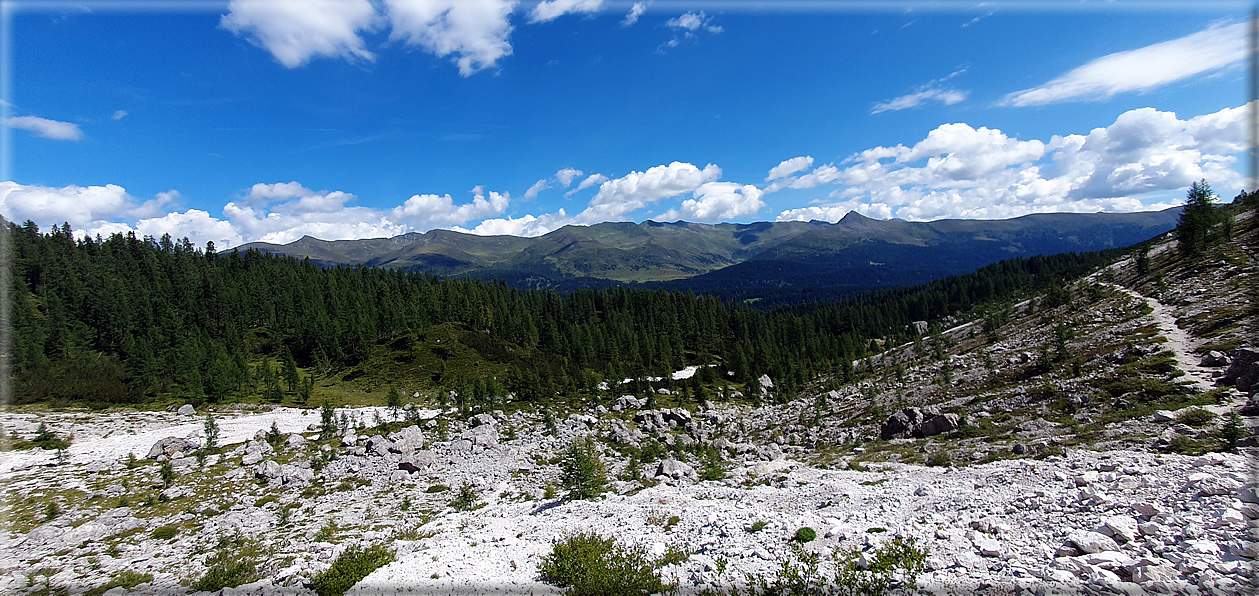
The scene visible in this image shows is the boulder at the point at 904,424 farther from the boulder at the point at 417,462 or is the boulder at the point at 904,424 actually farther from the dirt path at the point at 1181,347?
the boulder at the point at 417,462

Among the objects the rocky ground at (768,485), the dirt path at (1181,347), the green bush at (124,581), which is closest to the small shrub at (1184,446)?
the rocky ground at (768,485)

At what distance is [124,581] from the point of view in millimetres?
16328

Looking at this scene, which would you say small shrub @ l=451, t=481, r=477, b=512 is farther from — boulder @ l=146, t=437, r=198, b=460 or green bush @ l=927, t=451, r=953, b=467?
green bush @ l=927, t=451, r=953, b=467

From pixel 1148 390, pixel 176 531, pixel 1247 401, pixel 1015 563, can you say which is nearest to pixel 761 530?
pixel 1015 563

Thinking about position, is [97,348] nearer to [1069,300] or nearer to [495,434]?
[495,434]

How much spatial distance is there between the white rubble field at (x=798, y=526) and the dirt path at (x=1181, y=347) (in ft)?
40.8

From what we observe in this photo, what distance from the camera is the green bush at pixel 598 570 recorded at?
1349 cm

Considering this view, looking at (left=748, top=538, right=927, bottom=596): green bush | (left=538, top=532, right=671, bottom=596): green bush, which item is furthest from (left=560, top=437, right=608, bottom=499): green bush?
(left=748, top=538, right=927, bottom=596): green bush

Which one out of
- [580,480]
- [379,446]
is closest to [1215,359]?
[580,480]

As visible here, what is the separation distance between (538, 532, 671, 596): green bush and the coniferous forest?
155 ft

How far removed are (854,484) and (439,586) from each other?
64.6 ft

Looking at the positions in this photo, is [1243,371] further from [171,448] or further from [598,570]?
[171,448]

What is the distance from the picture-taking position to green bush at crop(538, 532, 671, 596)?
13492mm

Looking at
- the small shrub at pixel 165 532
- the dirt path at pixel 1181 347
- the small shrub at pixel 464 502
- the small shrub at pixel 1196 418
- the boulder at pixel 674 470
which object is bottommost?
the boulder at pixel 674 470
